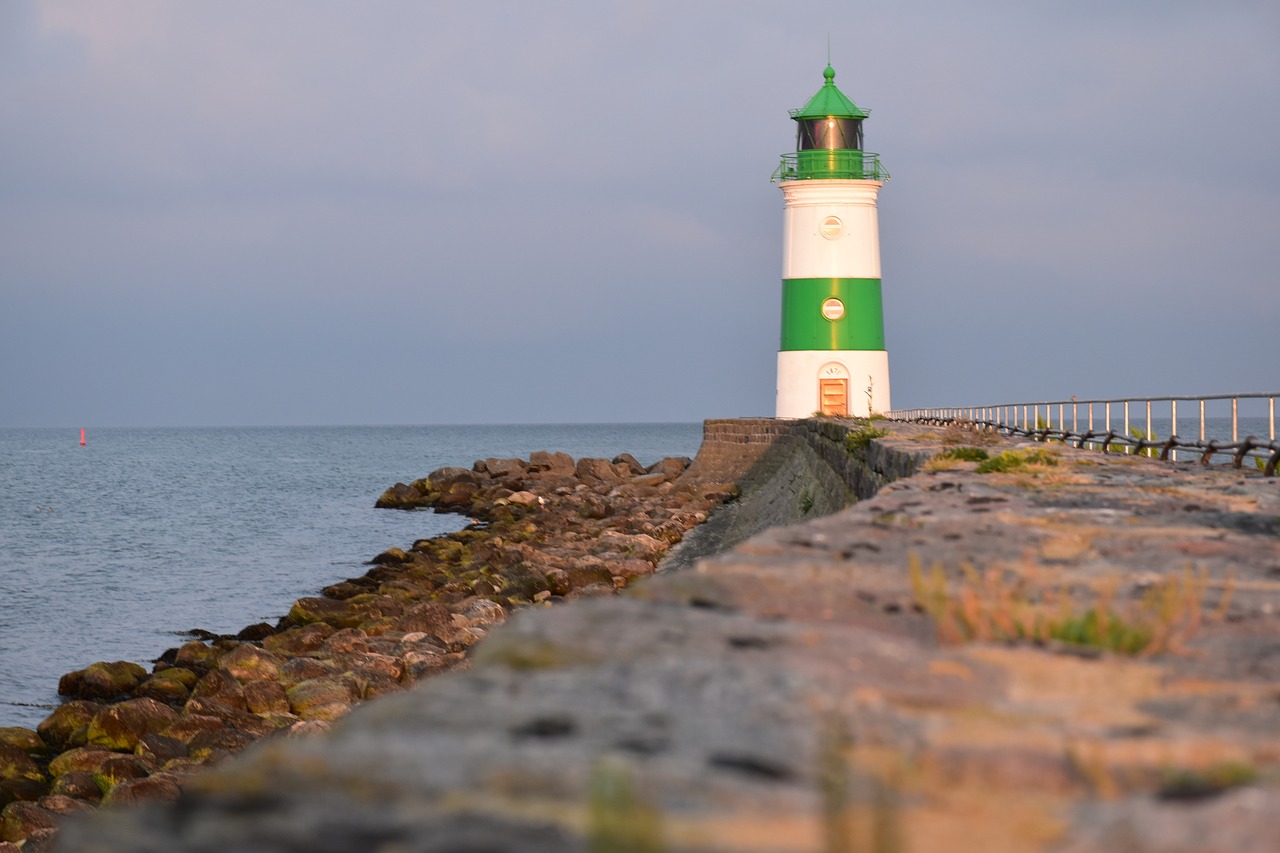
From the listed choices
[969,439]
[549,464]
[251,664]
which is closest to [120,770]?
[251,664]

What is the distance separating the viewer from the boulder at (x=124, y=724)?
10.5 meters

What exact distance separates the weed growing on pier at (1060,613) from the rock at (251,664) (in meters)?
9.61

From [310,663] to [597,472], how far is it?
22126mm

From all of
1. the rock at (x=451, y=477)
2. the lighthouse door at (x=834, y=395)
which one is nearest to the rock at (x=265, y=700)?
the lighthouse door at (x=834, y=395)

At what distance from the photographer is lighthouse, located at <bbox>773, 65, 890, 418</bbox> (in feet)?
92.8

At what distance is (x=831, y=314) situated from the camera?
28.3 metres

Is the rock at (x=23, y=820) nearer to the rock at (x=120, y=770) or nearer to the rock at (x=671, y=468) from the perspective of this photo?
the rock at (x=120, y=770)

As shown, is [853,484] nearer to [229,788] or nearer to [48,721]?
[48,721]

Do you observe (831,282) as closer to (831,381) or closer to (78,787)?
(831,381)

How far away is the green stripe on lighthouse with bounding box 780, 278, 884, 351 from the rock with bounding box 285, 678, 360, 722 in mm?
18178

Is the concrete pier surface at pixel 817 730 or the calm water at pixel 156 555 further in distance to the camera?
the calm water at pixel 156 555

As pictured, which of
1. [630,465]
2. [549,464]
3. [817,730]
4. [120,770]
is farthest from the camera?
[549,464]

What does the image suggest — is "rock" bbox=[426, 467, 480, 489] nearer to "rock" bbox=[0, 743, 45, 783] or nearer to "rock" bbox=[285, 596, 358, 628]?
"rock" bbox=[285, 596, 358, 628]

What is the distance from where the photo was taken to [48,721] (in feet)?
35.9
